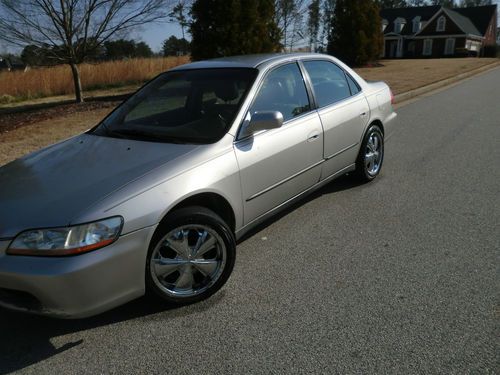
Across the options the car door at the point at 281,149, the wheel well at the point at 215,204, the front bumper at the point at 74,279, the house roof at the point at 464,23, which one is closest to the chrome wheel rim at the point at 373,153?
the car door at the point at 281,149

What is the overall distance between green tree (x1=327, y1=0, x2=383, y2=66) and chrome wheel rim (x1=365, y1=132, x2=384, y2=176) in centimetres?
2462

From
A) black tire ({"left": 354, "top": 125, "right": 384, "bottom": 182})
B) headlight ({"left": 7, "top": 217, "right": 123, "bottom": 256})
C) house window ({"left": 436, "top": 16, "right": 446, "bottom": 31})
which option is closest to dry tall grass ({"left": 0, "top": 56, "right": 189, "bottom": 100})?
black tire ({"left": 354, "top": 125, "right": 384, "bottom": 182})

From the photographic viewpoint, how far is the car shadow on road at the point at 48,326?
2.55 m

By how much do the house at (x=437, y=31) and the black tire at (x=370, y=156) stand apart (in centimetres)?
4718

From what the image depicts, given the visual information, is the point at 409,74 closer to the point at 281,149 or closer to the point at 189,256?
the point at 281,149

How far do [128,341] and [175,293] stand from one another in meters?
0.42

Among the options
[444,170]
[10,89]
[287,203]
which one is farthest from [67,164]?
[10,89]

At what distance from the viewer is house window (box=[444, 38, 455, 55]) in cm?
5003

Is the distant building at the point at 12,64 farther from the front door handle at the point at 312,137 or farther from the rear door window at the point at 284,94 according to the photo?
the front door handle at the point at 312,137

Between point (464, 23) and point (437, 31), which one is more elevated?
point (464, 23)

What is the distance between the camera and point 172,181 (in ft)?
9.22

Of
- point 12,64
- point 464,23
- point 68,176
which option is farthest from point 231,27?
point 464,23

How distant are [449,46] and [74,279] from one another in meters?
55.9

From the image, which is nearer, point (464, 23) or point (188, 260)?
point (188, 260)
